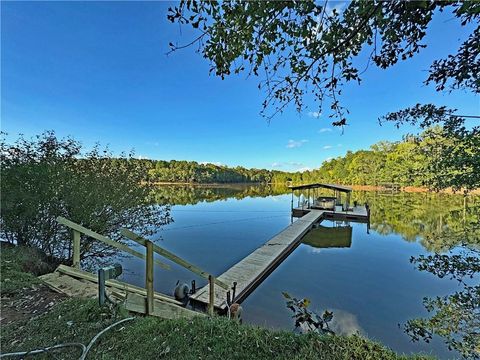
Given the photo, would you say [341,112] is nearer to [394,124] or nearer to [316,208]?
[394,124]

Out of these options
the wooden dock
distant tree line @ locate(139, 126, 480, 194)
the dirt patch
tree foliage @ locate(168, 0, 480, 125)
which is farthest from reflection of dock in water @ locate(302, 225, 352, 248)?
tree foliage @ locate(168, 0, 480, 125)

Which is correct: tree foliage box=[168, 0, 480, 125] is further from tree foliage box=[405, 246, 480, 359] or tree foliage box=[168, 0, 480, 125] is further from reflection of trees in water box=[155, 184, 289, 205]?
reflection of trees in water box=[155, 184, 289, 205]

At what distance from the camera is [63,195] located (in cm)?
546

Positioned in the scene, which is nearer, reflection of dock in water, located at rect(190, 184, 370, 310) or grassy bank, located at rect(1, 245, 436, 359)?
grassy bank, located at rect(1, 245, 436, 359)

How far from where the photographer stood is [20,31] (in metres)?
4.88

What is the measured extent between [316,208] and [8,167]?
20310 mm

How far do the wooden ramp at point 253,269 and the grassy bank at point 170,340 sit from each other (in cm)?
301

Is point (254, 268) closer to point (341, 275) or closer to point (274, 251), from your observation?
point (274, 251)

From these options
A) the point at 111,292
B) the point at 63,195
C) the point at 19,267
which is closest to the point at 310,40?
the point at 111,292

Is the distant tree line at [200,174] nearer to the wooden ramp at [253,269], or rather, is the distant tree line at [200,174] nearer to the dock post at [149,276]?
the wooden ramp at [253,269]

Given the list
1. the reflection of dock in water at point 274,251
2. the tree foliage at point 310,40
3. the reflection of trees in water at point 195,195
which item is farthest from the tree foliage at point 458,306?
the reflection of trees in water at point 195,195

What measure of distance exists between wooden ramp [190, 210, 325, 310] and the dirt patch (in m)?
3.01

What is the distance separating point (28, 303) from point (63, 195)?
9.88 feet

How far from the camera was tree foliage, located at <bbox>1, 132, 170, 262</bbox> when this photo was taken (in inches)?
204
